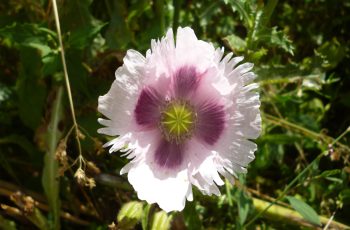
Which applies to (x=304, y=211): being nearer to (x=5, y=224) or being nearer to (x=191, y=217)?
(x=191, y=217)

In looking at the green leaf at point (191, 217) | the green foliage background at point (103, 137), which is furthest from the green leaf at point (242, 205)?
the green leaf at point (191, 217)

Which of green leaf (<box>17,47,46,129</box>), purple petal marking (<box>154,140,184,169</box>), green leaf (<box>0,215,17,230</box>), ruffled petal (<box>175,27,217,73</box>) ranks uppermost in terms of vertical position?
green leaf (<box>17,47,46,129</box>)

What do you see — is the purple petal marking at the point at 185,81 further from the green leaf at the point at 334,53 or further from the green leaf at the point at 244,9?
the green leaf at the point at 334,53

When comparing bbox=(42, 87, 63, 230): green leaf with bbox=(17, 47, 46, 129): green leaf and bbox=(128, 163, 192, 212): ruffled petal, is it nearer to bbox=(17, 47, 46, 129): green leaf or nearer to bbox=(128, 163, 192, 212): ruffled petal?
bbox=(17, 47, 46, 129): green leaf

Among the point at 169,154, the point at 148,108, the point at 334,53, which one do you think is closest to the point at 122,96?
the point at 148,108

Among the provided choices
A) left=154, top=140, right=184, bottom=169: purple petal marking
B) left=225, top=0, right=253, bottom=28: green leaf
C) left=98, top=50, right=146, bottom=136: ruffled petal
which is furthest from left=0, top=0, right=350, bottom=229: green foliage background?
left=98, top=50, right=146, bottom=136: ruffled petal

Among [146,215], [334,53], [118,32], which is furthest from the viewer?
[334,53]
